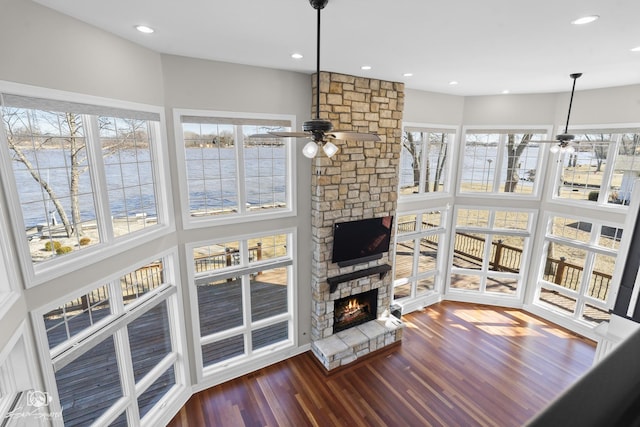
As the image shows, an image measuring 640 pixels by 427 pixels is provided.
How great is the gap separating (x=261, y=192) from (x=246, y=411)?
3110 millimetres

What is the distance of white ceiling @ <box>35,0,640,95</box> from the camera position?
2.46 meters

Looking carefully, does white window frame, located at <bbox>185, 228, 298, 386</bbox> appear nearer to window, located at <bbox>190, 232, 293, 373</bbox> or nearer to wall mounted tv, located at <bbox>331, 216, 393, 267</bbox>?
window, located at <bbox>190, 232, 293, 373</bbox>

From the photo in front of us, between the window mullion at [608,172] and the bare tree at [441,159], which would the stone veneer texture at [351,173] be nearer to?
the bare tree at [441,159]

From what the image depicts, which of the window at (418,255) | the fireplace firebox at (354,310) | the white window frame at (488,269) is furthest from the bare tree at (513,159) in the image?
the fireplace firebox at (354,310)

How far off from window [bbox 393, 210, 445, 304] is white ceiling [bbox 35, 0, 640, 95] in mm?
3118

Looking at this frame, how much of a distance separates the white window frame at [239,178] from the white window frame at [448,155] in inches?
93.3

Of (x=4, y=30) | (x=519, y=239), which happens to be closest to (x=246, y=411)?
(x=4, y=30)

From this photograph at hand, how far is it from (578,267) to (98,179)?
8.16m

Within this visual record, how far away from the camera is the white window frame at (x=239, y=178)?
4.02 meters

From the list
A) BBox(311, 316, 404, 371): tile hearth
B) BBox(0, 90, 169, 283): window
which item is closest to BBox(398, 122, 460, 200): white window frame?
BBox(311, 316, 404, 371): tile hearth

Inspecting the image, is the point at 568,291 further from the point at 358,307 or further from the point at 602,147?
the point at 358,307

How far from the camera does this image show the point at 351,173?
5141 millimetres

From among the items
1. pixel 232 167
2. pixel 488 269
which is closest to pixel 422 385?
pixel 488 269

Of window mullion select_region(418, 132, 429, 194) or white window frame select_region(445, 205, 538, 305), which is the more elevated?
window mullion select_region(418, 132, 429, 194)
